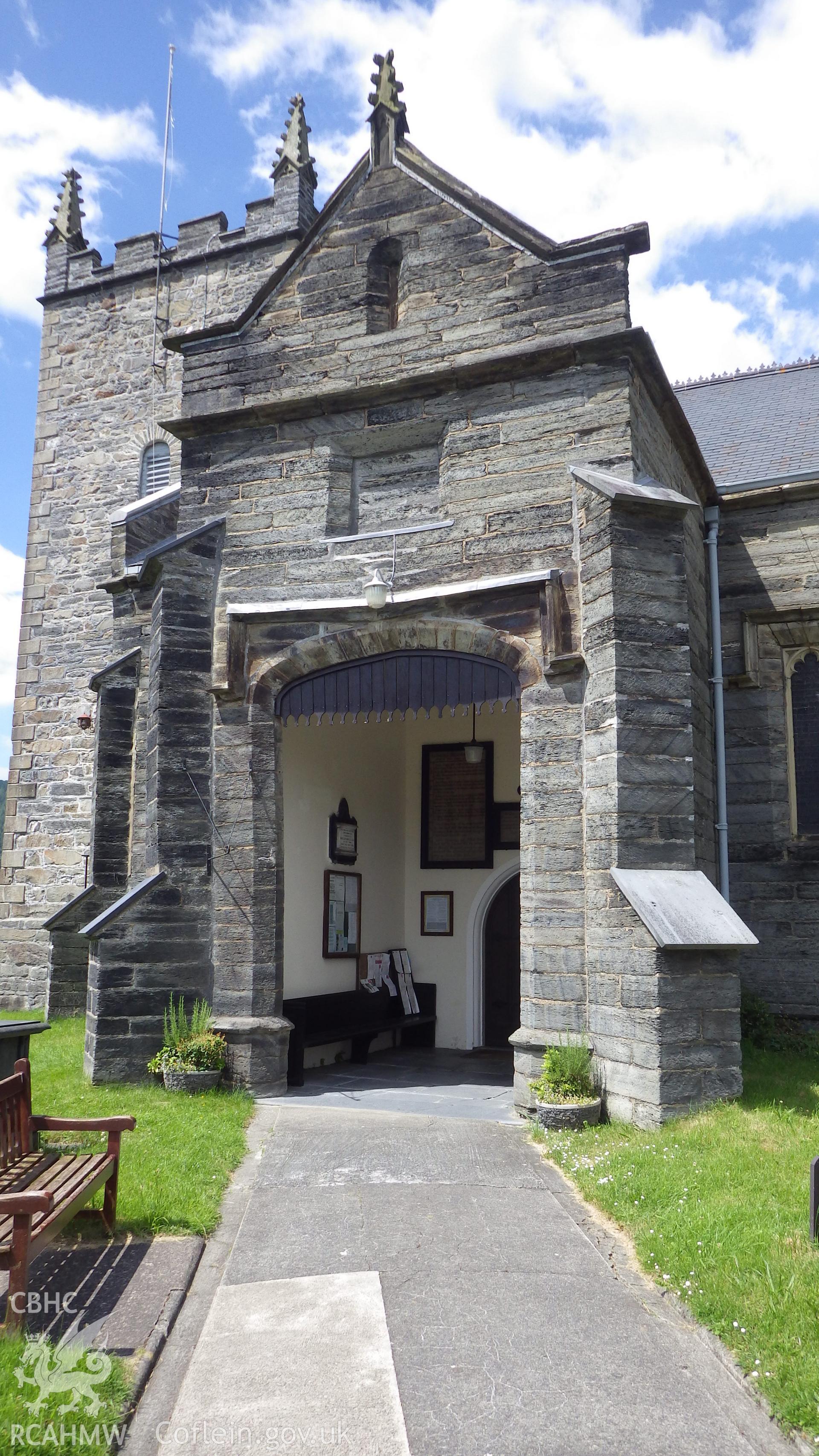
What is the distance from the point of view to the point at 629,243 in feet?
27.6

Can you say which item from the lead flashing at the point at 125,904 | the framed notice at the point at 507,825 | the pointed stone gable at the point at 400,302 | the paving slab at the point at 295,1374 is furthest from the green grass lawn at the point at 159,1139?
the pointed stone gable at the point at 400,302

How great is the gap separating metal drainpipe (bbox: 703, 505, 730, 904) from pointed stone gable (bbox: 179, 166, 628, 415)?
3492 millimetres

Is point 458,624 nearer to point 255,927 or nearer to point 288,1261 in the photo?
point 255,927

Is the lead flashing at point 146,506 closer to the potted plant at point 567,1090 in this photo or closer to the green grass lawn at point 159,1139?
the green grass lawn at point 159,1139

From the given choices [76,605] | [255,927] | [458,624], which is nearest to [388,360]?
[458,624]

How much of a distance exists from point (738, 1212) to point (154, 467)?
14893 mm

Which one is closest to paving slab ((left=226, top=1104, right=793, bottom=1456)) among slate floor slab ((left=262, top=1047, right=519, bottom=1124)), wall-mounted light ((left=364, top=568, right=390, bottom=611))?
slate floor slab ((left=262, top=1047, right=519, bottom=1124))

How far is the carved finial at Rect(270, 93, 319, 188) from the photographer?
16812mm

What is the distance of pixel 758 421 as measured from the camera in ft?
44.5

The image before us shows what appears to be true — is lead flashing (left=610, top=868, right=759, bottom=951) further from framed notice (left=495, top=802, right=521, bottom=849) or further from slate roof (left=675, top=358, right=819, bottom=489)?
slate roof (left=675, top=358, right=819, bottom=489)

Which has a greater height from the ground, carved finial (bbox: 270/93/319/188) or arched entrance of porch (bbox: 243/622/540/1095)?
carved finial (bbox: 270/93/319/188)

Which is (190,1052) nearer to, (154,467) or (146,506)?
(146,506)

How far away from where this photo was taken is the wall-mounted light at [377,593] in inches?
336

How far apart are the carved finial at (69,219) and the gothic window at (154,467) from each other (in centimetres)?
476
